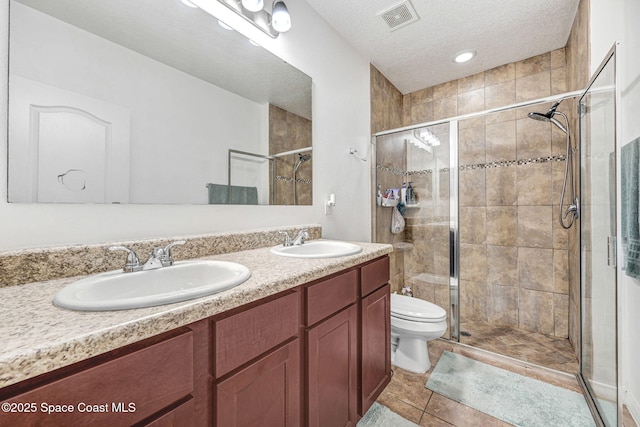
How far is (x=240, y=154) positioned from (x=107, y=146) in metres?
0.56

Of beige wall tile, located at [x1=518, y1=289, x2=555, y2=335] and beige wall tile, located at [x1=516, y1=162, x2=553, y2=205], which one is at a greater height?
beige wall tile, located at [x1=516, y1=162, x2=553, y2=205]

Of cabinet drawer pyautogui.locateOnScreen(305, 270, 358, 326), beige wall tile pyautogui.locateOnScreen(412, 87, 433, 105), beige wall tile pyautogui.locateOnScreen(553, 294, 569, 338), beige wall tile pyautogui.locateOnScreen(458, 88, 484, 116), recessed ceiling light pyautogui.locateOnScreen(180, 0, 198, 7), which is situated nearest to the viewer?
cabinet drawer pyautogui.locateOnScreen(305, 270, 358, 326)

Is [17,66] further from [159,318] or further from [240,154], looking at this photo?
[159,318]

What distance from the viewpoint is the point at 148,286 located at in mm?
880

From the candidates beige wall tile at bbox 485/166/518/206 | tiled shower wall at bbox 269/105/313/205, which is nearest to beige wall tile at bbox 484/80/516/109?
beige wall tile at bbox 485/166/518/206

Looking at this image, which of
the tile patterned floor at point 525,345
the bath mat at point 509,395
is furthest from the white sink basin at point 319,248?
the tile patterned floor at point 525,345

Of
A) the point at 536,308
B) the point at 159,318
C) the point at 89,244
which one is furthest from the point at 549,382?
the point at 89,244

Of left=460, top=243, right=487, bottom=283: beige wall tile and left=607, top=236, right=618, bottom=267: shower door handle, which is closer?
left=607, top=236, right=618, bottom=267: shower door handle

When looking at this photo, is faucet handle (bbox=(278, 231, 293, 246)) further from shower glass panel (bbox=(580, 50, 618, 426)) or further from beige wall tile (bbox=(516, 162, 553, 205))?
beige wall tile (bbox=(516, 162, 553, 205))

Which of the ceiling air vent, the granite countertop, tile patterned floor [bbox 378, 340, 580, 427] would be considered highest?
the ceiling air vent

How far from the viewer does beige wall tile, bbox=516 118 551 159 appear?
2.23 meters

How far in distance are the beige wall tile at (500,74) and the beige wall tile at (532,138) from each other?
491mm

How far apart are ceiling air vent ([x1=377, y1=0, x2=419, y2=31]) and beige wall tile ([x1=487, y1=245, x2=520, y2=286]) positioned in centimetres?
206

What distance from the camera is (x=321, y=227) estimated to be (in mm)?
1846
